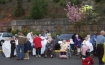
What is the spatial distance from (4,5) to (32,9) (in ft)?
27.2

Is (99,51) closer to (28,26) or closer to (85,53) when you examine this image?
(85,53)

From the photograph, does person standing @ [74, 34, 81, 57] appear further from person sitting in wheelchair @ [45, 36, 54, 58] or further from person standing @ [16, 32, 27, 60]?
person standing @ [16, 32, 27, 60]

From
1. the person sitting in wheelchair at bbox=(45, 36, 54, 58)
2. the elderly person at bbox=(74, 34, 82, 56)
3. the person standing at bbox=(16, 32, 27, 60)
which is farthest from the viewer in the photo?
the person sitting in wheelchair at bbox=(45, 36, 54, 58)

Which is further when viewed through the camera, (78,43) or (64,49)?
(78,43)

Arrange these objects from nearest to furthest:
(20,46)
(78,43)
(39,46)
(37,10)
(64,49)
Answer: (20,46) → (64,49) → (78,43) → (39,46) → (37,10)

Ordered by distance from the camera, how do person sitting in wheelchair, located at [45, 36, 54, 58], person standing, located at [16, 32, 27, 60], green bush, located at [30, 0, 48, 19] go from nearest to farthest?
person standing, located at [16, 32, 27, 60]
person sitting in wheelchair, located at [45, 36, 54, 58]
green bush, located at [30, 0, 48, 19]

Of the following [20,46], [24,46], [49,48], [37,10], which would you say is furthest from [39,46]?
[37,10]

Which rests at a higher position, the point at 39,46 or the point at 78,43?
the point at 78,43

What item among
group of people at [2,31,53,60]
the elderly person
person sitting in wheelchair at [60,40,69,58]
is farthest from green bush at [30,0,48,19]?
person sitting in wheelchair at [60,40,69,58]

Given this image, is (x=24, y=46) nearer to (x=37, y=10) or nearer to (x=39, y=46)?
(x=39, y=46)

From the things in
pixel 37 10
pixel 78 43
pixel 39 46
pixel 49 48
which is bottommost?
pixel 49 48

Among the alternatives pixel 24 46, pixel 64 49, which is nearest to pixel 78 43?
pixel 64 49

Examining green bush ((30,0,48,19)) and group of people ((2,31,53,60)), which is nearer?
group of people ((2,31,53,60))

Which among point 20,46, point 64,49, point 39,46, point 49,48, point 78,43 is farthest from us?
point 39,46
